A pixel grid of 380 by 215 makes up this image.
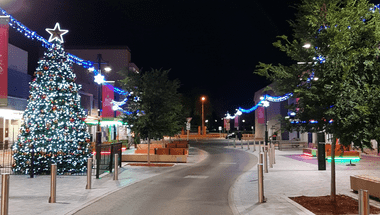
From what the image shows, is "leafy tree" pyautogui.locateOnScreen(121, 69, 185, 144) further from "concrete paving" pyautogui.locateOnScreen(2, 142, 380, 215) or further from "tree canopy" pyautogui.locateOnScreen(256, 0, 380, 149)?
"tree canopy" pyautogui.locateOnScreen(256, 0, 380, 149)

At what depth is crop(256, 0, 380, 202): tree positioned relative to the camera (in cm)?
854

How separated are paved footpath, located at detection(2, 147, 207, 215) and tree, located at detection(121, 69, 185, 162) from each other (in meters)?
5.33

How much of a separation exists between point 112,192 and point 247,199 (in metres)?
4.38

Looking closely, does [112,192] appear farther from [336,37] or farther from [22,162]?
[336,37]

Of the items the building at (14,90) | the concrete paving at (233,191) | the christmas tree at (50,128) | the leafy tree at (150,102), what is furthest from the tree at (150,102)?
the building at (14,90)

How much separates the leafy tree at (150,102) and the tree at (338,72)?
12.7 metres

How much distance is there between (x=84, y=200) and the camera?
10.6 meters

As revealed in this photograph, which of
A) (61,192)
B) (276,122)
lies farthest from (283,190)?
(276,122)

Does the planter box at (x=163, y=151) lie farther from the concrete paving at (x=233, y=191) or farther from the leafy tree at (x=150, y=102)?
the concrete paving at (x=233, y=191)

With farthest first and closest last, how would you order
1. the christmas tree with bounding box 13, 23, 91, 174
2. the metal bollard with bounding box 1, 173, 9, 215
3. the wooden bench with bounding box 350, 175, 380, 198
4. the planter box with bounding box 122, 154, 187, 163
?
the planter box with bounding box 122, 154, 187, 163
the christmas tree with bounding box 13, 23, 91, 174
the wooden bench with bounding box 350, 175, 380, 198
the metal bollard with bounding box 1, 173, 9, 215

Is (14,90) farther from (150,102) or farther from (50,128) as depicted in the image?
(50,128)

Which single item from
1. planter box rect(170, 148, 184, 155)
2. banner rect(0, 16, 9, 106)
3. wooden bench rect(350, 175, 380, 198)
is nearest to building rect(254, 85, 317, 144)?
planter box rect(170, 148, 184, 155)

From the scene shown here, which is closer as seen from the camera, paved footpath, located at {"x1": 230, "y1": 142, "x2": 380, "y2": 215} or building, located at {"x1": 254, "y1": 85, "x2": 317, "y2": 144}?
paved footpath, located at {"x1": 230, "y1": 142, "x2": 380, "y2": 215}

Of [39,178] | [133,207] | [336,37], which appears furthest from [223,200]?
[39,178]
